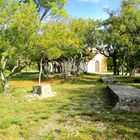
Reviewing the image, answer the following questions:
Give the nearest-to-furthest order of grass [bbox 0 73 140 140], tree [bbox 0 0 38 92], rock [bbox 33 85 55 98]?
1. grass [bbox 0 73 140 140]
2. rock [bbox 33 85 55 98]
3. tree [bbox 0 0 38 92]

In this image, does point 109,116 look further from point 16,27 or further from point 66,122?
point 16,27

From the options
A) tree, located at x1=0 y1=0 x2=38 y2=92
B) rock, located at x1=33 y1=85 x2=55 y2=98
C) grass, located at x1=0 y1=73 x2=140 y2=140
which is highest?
tree, located at x1=0 y1=0 x2=38 y2=92

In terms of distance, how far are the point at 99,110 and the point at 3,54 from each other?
10.2m

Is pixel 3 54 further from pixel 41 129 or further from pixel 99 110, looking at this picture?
pixel 41 129

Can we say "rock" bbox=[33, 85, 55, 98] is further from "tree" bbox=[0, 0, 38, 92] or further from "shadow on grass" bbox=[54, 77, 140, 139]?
"tree" bbox=[0, 0, 38, 92]

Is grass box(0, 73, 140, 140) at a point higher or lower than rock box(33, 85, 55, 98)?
lower

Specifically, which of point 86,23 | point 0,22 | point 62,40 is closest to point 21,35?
point 0,22

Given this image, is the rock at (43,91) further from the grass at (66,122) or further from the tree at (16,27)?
the grass at (66,122)

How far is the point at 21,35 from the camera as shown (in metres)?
21.5

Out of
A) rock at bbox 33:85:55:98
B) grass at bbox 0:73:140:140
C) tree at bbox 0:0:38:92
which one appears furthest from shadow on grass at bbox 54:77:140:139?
tree at bbox 0:0:38:92

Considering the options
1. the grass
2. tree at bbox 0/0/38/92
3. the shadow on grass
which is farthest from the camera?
tree at bbox 0/0/38/92

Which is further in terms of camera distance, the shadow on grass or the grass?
the shadow on grass

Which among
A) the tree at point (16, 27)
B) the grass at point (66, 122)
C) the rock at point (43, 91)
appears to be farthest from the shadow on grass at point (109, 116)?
the tree at point (16, 27)

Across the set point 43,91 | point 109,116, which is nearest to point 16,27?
point 43,91
